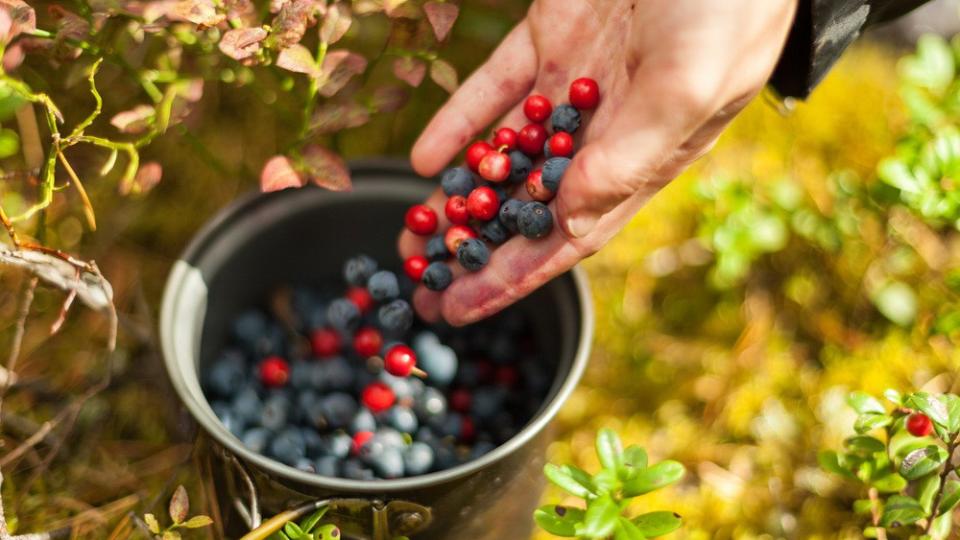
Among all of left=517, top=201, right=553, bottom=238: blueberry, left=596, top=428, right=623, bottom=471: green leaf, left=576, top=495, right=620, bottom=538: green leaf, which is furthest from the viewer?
left=517, top=201, right=553, bottom=238: blueberry

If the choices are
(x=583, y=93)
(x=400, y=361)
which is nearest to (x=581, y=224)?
(x=583, y=93)

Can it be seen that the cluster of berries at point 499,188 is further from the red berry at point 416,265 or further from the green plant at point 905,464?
the green plant at point 905,464

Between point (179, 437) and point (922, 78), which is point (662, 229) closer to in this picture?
point (922, 78)

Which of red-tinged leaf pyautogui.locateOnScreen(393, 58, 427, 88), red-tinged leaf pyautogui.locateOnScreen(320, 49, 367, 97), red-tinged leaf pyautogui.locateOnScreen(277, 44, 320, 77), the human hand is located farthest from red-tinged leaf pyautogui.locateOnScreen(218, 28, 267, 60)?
the human hand

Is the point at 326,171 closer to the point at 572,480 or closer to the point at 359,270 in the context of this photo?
the point at 359,270

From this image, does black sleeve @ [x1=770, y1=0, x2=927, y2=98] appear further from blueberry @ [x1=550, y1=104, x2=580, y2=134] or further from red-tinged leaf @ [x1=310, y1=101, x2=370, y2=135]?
red-tinged leaf @ [x1=310, y1=101, x2=370, y2=135]

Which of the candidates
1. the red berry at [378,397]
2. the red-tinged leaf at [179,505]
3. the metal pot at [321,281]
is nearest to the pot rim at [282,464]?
the metal pot at [321,281]
